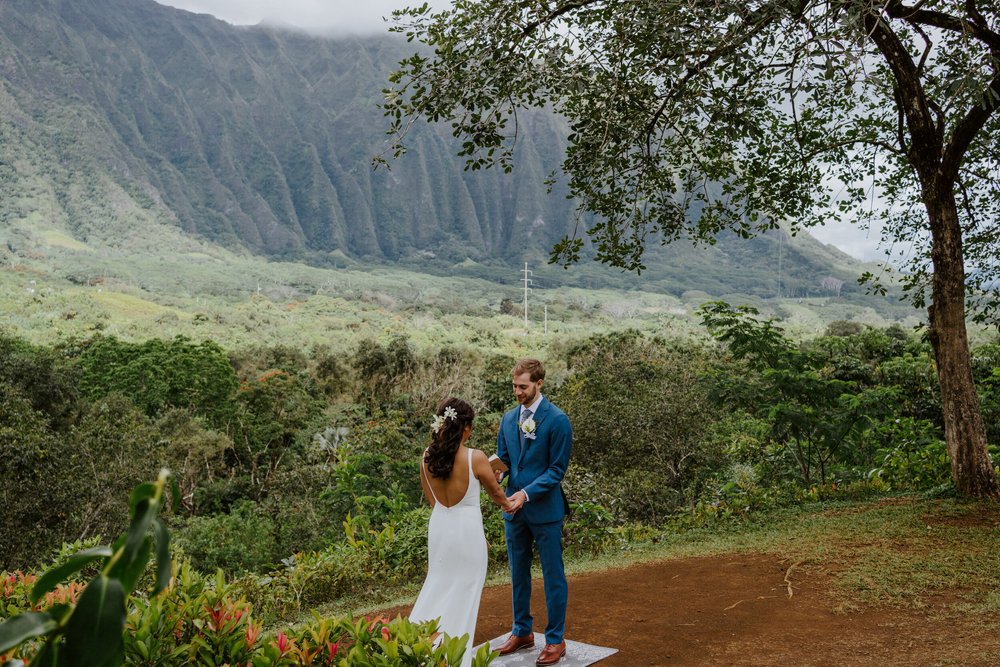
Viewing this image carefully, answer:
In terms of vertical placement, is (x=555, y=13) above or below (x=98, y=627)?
above

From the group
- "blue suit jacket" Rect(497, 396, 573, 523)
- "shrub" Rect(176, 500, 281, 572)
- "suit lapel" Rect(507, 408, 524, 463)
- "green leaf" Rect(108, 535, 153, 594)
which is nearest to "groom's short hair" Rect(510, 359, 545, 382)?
"blue suit jacket" Rect(497, 396, 573, 523)

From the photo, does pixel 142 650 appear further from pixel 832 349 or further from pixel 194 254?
pixel 194 254

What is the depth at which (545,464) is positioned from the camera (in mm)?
4707

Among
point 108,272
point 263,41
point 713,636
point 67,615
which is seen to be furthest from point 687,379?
point 263,41

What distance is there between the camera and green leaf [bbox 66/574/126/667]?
2.73ft

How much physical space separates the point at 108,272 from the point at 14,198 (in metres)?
31.9

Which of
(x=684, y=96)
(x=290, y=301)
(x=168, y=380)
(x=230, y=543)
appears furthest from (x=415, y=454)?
(x=290, y=301)

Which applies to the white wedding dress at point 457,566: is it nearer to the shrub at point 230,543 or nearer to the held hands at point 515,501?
the held hands at point 515,501

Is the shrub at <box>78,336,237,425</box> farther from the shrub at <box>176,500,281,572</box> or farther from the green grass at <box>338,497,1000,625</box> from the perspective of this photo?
the green grass at <box>338,497,1000,625</box>

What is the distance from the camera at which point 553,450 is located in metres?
4.65

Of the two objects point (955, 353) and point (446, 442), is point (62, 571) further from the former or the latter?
point (955, 353)

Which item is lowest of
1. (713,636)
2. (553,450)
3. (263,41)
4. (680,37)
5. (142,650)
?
(713,636)

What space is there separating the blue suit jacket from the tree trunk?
536 centimetres

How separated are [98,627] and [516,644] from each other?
169 inches
